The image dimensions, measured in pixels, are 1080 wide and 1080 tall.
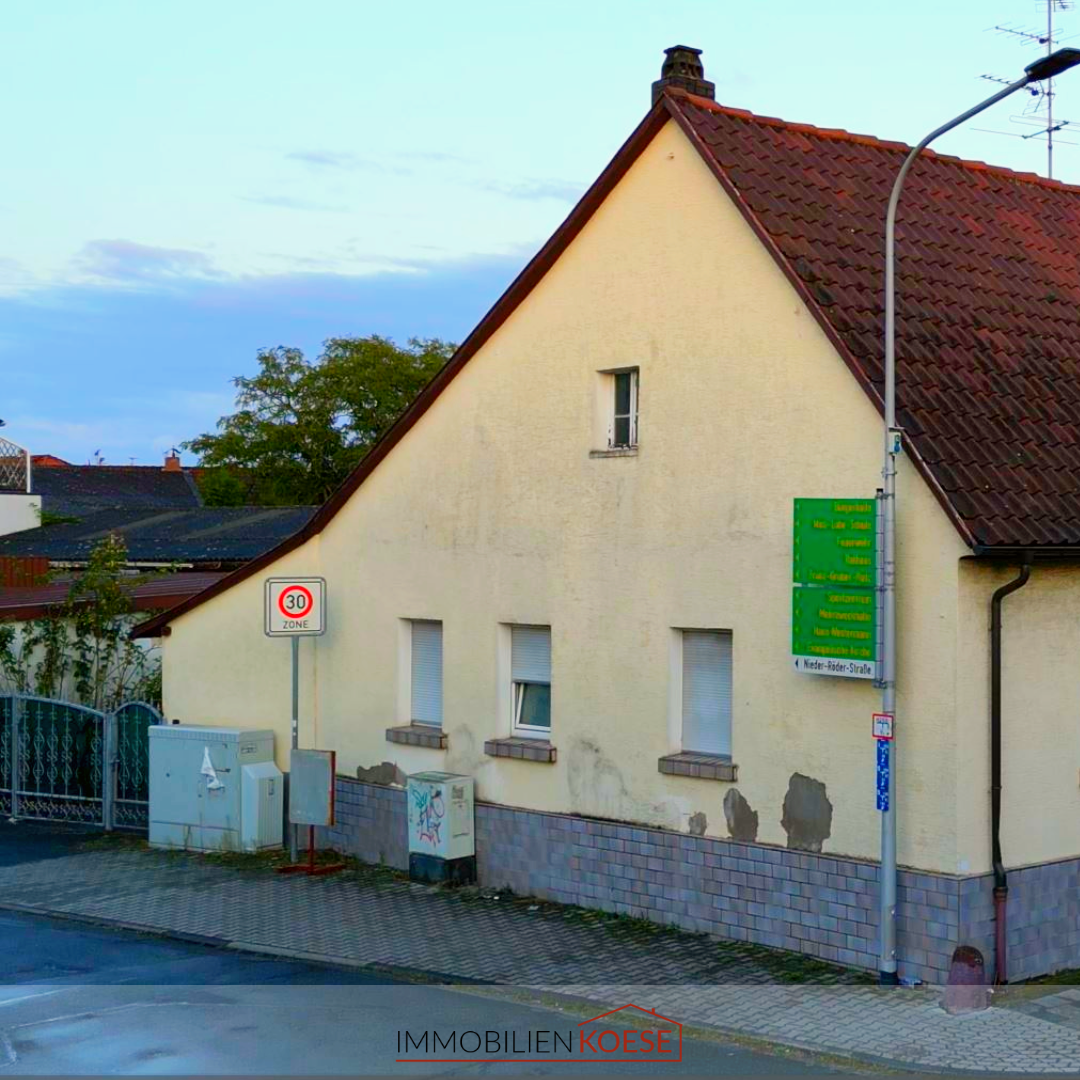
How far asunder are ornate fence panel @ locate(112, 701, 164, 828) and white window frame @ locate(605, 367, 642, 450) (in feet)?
26.0

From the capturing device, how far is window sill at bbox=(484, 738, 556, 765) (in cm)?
1502

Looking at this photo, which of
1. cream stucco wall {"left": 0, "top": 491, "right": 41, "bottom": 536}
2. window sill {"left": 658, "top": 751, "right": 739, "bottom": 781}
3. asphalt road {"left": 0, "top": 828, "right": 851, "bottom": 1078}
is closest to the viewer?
asphalt road {"left": 0, "top": 828, "right": 851, "bottom": 1078}

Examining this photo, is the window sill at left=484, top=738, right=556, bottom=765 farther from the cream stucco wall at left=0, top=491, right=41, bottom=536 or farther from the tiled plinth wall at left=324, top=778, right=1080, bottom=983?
the cream stucco wall at left=0, top=491, right=41, bottom=536

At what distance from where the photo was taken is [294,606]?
1709 centimetres

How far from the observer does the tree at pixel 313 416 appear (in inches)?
2719

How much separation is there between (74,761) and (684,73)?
12.0 metres

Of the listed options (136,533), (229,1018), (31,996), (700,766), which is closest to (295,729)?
(700,766)

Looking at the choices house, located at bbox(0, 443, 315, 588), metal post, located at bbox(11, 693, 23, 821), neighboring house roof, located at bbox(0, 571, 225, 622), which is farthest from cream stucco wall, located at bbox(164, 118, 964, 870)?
house, located at bbox(0, 443, 315, 588)

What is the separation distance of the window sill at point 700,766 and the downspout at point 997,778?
2.28 m

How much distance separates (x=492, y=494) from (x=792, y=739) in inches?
170

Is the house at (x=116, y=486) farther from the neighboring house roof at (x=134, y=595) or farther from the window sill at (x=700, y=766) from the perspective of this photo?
the window sill at (x=700, y=766)

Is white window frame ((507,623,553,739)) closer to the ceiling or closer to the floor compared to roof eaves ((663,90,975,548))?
closer to the floor

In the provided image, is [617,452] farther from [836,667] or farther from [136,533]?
[136,533]

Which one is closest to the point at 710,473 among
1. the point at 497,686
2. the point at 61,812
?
the point at 497,686
